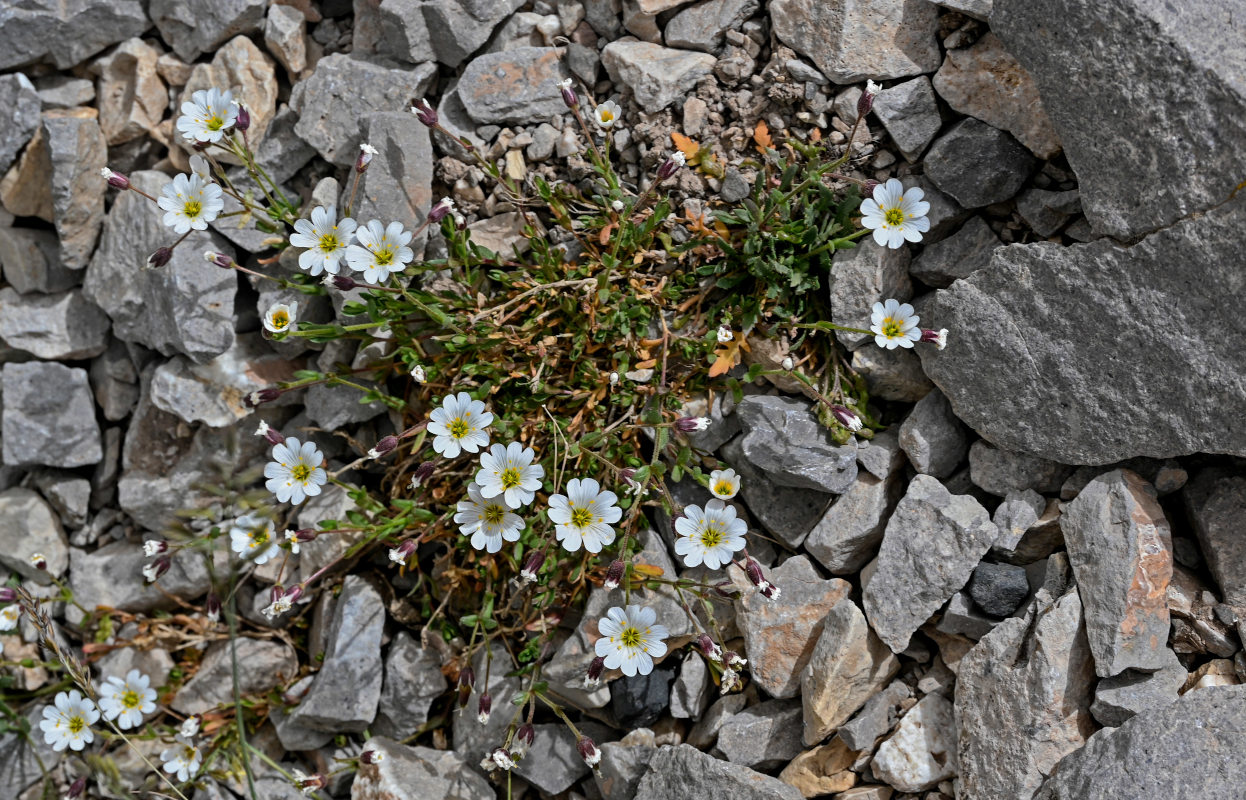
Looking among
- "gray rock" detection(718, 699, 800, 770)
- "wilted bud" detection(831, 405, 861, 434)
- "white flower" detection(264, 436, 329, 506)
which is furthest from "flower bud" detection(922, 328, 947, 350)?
"white flower" detection(264, 436, 329, 506)

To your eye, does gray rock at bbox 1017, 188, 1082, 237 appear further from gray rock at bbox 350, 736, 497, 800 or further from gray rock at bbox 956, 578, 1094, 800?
gray rock at bbox 350, 736, 497, 800

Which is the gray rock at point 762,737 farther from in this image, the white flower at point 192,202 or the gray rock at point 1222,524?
the white flower at point 192,202

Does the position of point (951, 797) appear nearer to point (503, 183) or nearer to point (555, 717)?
point (555, 717)

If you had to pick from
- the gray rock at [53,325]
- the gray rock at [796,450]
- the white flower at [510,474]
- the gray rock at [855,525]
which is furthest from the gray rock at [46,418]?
the gray rock at [855,525]

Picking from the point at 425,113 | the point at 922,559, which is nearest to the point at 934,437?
the point at 922,559

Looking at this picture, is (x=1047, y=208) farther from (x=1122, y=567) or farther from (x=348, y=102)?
(x=348, y=102)

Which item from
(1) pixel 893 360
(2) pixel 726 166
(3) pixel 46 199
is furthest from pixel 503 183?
(3) pixel 46 199
